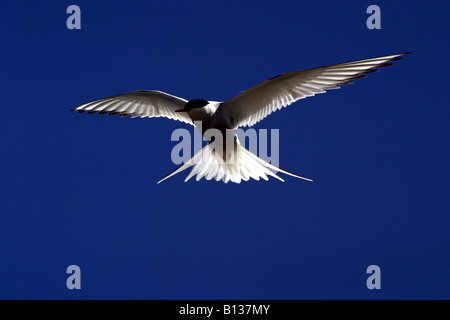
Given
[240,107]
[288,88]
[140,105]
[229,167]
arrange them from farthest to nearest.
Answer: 1. [140,105]
2. [229,167]
3. [240,107]
4. [288,88]

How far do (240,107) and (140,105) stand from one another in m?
1.19

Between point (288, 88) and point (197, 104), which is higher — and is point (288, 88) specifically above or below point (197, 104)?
above

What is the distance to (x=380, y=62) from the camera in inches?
127

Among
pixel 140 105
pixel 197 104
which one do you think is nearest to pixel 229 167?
pixel 197 104

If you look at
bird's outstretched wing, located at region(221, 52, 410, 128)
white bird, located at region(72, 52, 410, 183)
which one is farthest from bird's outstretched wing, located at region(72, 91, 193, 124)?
bird's outstretched wing, located at region(221, 52, 410, 128)

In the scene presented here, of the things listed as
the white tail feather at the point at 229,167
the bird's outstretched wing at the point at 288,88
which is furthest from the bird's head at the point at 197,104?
the white tail feather at the point at 229,167

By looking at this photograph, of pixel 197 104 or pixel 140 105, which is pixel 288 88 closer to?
pixel 197 104

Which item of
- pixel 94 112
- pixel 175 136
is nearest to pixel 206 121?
pixel 175 136

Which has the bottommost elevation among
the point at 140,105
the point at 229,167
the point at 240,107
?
the point at 229,167

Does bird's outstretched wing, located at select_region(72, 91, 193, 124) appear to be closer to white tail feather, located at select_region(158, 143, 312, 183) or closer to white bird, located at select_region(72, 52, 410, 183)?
white bird, located at select_region(72, 52, 410, 183)

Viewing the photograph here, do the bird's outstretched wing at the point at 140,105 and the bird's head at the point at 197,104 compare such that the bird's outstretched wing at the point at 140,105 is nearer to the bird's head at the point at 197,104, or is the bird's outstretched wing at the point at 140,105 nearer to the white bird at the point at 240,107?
the white bird at the point at 240,107

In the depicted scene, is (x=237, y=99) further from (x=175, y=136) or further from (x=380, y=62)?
(x=380, y=62)

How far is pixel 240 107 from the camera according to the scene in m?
3.87

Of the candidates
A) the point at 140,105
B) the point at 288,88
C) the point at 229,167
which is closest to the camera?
the point at 288,88
